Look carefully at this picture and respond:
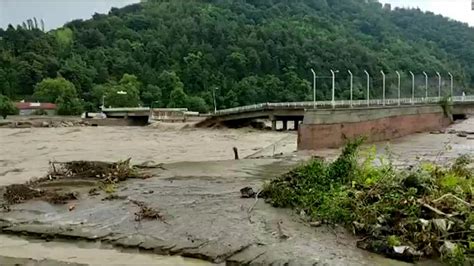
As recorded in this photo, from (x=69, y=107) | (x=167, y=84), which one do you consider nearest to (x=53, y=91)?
(x=69, y=107)

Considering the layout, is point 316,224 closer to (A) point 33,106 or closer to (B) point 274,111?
(B) point 274,111

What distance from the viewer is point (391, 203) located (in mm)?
12969

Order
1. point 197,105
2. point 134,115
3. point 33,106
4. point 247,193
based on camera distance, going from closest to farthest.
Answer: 1. point 247,193
2. point 134,115
3. point 33,106
4. point 197,105

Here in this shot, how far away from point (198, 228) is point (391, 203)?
14.6 ft

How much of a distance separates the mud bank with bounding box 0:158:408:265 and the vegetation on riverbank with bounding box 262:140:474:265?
17.6 inches

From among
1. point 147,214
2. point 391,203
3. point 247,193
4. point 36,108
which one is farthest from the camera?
point 36,108

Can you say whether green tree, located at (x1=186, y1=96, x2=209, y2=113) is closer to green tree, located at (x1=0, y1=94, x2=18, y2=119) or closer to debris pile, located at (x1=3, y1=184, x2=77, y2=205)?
green tree, located at (x1=0, y1=94, x2=18, y2=119)

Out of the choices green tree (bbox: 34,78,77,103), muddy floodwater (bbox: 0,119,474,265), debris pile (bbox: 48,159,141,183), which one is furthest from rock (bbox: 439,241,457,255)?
green tree (bbox: 34,78,77,103)

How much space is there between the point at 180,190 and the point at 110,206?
3.12 metres

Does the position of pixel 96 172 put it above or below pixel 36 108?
above

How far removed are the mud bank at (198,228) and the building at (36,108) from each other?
109 metres

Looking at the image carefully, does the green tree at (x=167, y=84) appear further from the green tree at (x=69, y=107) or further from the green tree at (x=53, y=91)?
the green tree at (x=69, y=107)

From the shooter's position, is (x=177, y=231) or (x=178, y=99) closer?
(x=177, y=231)

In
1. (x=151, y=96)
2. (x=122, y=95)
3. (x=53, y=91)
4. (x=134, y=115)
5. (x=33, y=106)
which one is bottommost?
(x=134, y=115)
